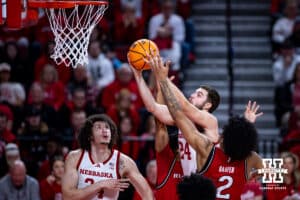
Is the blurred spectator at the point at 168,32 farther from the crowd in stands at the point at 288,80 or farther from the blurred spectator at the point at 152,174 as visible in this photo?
the blurred spectator at the point at 152,174

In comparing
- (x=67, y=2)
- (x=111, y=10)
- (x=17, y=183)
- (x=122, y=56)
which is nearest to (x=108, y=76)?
(x=122, y=56)

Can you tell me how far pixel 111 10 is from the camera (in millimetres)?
16281

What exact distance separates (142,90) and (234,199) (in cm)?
142

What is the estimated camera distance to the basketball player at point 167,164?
954 cm

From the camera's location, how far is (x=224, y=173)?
27.9ft

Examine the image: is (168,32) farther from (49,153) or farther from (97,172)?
(97,172)

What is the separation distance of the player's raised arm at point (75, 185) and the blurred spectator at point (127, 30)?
6010mm

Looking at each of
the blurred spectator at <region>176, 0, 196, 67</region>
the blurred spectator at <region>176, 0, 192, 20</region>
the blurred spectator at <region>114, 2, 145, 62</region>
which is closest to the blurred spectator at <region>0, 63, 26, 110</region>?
the blurred spectator at <region>114, 2, 145, 62</region>

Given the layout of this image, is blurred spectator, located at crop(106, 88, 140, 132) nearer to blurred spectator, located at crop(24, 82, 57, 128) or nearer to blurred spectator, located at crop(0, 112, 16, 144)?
blurred spectator, located at crop(24, 82, 57, 128)

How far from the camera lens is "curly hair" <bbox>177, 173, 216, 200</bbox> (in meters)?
6.65

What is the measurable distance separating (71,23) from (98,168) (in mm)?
1901

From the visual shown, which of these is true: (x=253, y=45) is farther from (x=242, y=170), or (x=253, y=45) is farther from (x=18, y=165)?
(x=242, y=170)

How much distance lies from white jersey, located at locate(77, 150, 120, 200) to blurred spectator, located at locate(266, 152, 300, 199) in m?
2.31

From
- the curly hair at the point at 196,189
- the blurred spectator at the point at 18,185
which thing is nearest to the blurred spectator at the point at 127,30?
the blurred spectator at the point at 18,185
